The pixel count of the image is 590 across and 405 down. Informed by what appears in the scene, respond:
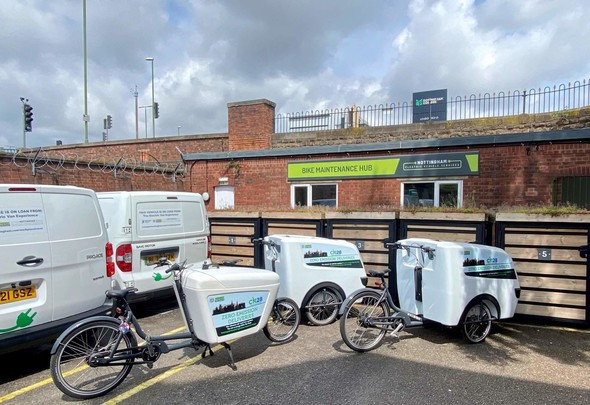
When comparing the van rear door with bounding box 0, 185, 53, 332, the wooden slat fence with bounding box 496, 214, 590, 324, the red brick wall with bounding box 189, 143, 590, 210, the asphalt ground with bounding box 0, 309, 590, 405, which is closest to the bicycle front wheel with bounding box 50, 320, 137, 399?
the asphalt ground with bounding box 0, 309, 590, 405

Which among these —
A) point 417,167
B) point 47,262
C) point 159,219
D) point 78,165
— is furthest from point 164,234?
point 78,165

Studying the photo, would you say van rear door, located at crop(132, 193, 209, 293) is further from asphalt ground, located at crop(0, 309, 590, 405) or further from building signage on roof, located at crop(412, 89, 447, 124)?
building signage on roof, located at crop(412, 89, 447, 124)

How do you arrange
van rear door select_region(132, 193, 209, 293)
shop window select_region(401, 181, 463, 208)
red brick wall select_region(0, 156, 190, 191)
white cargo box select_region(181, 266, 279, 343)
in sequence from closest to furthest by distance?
1. white cargo box select_region(181, 266, 279, 343)
2. van rear door select_region(132, 193, 209, 293)
3. red brick wall select_region(0, 156, 190, 191)
4. shop window select_region(401, 181, 463, 208)

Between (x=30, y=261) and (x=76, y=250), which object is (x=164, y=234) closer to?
(x=76, y=250)

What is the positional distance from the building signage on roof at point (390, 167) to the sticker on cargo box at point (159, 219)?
6.25 meters

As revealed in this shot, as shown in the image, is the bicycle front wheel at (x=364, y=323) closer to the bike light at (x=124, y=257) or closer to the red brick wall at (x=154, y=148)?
the bike light at (x=124, y=257)

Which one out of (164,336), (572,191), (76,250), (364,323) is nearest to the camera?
(164,336)

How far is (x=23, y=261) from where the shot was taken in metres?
3.78

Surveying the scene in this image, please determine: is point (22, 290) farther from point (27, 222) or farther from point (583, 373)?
point (583, 373)

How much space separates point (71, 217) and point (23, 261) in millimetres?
672

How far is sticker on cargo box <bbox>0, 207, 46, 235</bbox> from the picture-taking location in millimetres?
3719

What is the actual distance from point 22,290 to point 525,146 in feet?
33.2

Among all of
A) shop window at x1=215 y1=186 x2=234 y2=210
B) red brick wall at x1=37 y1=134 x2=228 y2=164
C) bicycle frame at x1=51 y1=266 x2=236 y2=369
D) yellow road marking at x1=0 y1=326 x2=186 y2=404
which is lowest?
yellow road marking at x1=0 y1=326 x2=186 y2=404

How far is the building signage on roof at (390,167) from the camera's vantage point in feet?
33.7
